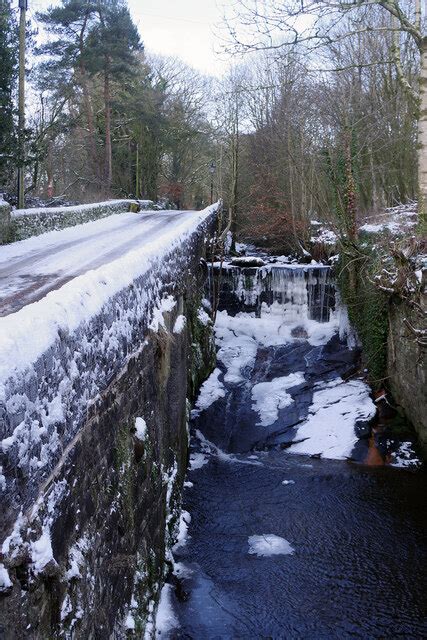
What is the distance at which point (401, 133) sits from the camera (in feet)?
63.4

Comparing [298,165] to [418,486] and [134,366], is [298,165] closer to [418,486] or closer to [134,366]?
[418,486]

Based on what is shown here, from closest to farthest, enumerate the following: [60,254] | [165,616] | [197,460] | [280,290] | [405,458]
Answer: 1. [165,616]
2. [60,254]
3. [405,458]
4. [197,460]
5. [280,290]

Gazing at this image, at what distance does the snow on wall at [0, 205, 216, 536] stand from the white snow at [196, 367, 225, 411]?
7623 mm

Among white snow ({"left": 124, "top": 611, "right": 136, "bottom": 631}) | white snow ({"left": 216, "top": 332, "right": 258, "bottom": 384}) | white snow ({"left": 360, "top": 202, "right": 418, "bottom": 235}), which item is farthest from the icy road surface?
white snow ({"left": 360, "top": 202, "right": 418, "bottom": 235})

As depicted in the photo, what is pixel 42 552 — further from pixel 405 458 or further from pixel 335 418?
pixel 335 418

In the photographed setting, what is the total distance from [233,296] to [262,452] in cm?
731

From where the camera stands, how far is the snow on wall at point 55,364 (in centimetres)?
290

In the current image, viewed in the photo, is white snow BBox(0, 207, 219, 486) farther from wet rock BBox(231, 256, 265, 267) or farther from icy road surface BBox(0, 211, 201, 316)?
wet rock BBox(231, 256, 265, 267)

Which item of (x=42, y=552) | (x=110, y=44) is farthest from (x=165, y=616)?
(x=110, y=44)

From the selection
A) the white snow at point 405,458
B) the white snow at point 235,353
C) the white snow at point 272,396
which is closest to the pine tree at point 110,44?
the white snow at point 235,353

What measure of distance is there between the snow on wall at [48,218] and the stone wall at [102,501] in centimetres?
578

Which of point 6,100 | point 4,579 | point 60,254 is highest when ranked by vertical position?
point 6,100

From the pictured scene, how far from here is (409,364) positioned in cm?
1156

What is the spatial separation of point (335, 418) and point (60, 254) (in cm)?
648
